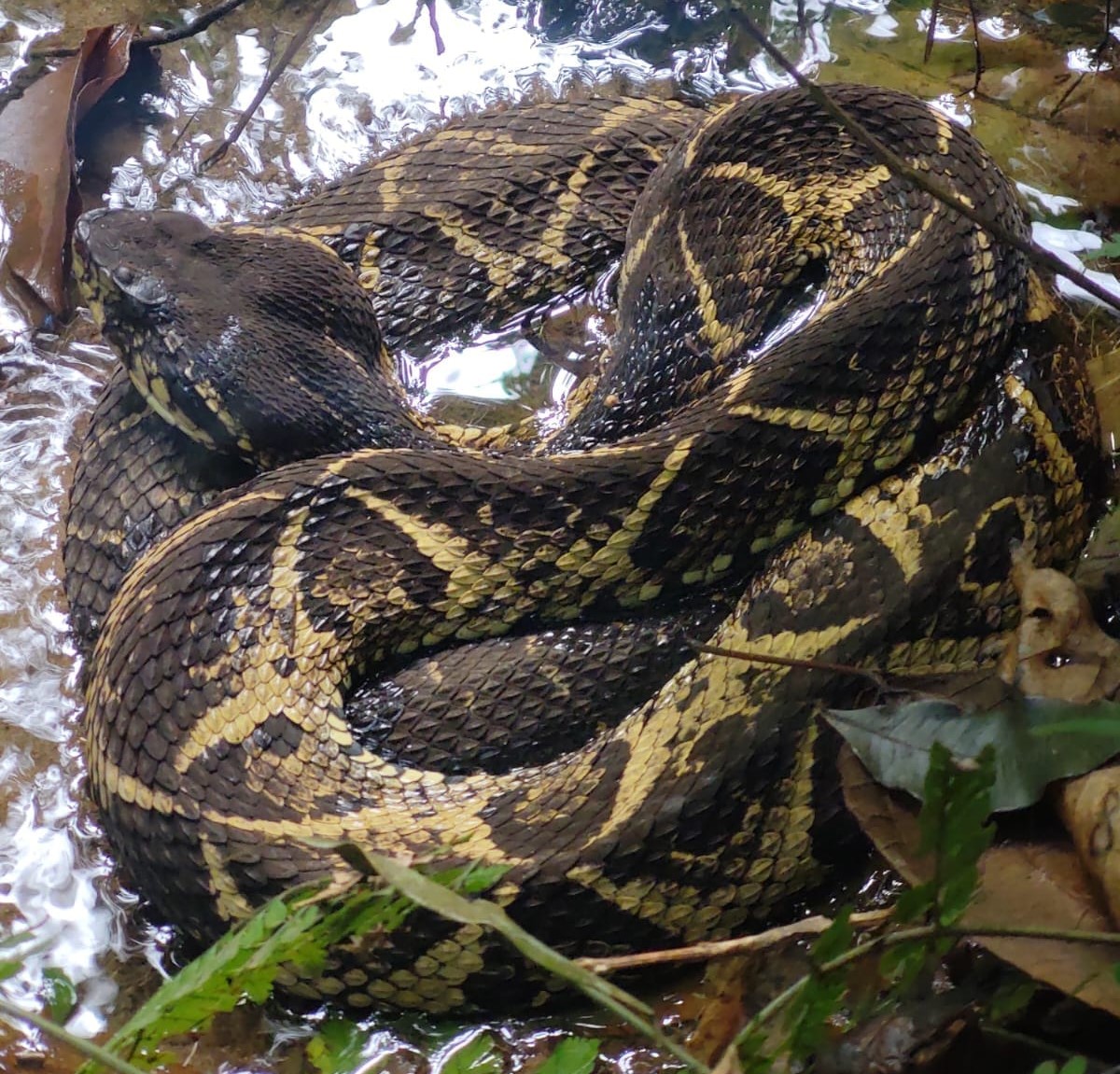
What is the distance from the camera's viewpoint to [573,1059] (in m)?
2.03

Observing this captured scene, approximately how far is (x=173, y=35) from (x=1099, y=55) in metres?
3.17

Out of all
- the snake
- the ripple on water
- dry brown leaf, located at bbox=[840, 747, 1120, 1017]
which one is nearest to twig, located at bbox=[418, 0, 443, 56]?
the snake

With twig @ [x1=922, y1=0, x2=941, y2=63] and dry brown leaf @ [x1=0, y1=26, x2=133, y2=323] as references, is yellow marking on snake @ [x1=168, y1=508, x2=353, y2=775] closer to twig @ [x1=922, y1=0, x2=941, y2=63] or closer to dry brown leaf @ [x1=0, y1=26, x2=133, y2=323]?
dry brown leaf @ [x1=0, y1=26, x2=133, y2=323]

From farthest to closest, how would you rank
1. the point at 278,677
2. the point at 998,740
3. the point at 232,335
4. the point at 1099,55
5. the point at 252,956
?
the point at 1099,55, the point at 232,335, the point at 278,677, the point at 998,740, the point at 252,956

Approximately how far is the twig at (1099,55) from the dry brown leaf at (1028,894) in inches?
106

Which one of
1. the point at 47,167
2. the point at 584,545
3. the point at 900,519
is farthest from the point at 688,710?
the point at 47,167

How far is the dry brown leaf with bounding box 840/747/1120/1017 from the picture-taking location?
75.0 inches

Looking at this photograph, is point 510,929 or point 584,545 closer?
point 510,929

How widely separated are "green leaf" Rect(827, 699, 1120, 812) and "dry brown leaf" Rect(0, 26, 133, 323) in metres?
3.02

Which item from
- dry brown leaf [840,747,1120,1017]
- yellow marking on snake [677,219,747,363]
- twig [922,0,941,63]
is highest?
twig [922,0,941,63]

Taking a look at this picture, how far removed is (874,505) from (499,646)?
1027 mm

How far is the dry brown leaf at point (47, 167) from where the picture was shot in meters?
3.99

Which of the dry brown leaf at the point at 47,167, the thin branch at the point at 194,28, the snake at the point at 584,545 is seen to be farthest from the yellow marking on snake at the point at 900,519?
the thin branch at the point at 194,28

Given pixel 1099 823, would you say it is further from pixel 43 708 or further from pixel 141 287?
pixel 141 287
